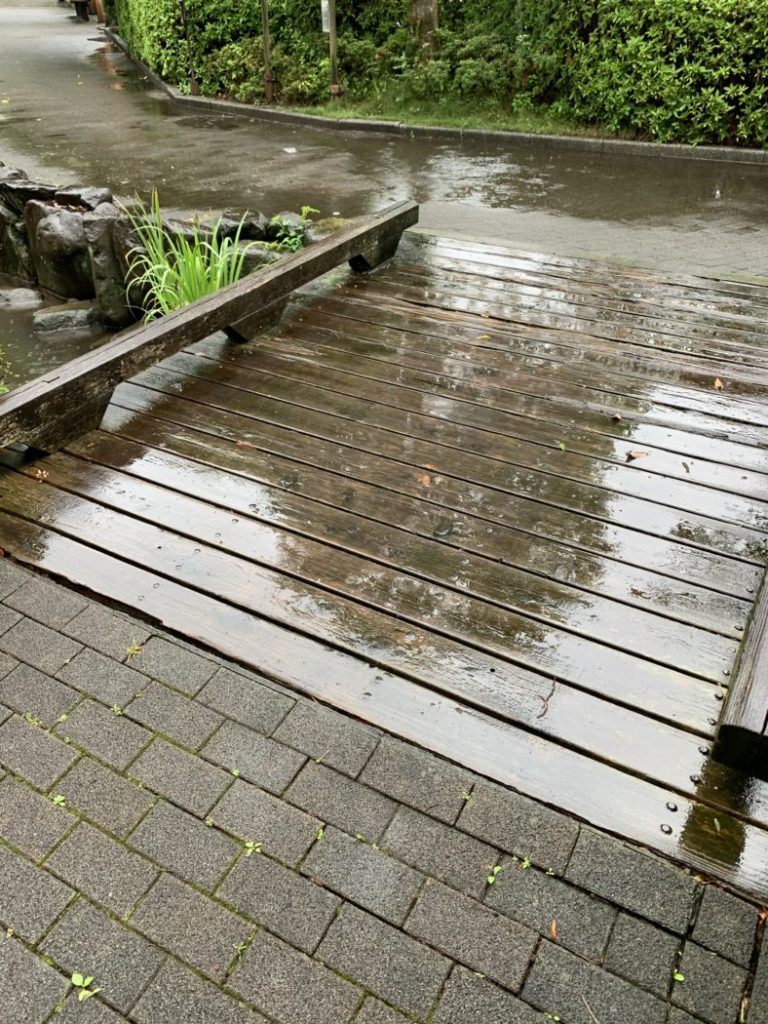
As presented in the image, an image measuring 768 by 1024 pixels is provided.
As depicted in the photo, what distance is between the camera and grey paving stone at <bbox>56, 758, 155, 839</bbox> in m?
1.90

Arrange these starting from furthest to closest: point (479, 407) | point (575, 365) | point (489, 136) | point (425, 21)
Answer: point (425, 21) < point (489, 136) < point (575, 365) < point (479, 407)

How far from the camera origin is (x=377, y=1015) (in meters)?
1.55

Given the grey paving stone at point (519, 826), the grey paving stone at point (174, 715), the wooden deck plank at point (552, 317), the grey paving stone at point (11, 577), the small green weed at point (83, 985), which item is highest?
the wooden deck plank at point (552, 317)

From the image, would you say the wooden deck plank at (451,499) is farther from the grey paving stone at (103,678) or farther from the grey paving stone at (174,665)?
the grey paving stone at (103,678)

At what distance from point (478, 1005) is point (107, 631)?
1.47 metres

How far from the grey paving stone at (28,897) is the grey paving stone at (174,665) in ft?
1.91

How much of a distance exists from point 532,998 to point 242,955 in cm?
59

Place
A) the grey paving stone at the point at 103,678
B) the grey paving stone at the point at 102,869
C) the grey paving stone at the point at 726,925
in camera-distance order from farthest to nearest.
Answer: the grey paving stone at the point at 103,678 → the grey paving stone at the point at 102,869 → the grey paving stone at the point at 726,925

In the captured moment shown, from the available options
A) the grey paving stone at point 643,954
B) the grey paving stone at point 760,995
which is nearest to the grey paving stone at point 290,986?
the grey paving stone at point 643,954

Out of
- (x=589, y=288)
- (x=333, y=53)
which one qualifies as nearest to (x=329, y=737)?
(x=589, y=288)

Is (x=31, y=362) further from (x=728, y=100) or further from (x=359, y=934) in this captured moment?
(x=728, y=100)

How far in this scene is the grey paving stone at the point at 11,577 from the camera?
2.59 metres

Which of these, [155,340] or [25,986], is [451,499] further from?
[25,986]

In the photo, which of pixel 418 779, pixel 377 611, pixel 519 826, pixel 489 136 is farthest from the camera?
pixel 489 136
